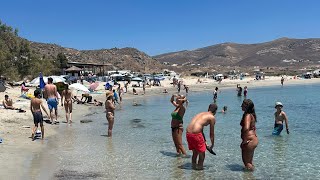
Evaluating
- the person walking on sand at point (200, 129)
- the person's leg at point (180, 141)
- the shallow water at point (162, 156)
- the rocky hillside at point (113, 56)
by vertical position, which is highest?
the rocky hillside at point (113, 56)

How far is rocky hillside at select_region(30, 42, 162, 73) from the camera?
9066 cm

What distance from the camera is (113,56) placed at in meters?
109

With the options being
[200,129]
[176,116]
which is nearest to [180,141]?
[176,116]

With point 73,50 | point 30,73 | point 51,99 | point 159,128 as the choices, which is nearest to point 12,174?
point 51,99

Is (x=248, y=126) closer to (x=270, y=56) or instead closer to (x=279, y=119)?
(x=279, y=119)

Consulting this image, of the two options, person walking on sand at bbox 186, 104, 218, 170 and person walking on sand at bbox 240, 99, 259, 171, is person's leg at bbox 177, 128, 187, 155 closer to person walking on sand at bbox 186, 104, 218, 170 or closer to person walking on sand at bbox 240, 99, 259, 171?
person walking on sand at bbox 186, 104, 218, 170

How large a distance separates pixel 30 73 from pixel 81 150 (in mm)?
29884

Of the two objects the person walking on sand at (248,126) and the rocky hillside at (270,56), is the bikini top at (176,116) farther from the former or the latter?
the rocky hillside at (270,56)

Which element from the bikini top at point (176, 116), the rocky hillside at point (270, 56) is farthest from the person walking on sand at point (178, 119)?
the rocky hillside at point (270, 56)

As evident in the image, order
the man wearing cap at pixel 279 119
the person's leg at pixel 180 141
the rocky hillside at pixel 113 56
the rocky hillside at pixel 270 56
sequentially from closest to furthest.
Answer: the person's leg at pixel 180 141, the man wearing cap at pixel 279 119, the rocky hillside at pixel 113 56, the rocky hillside at pixel 270 56

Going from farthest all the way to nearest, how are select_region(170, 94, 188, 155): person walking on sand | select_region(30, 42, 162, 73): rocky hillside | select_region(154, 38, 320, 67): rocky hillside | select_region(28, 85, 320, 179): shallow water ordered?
select_region(154, 38, 320, 67): rocky hillside → select_region(30, 42, 162, 73): rocky hillside → select_region(170, 94, 188, 155): person walking on sand → select_region(28, 85, 320, 179): shallow water

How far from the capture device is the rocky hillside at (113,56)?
90.7m

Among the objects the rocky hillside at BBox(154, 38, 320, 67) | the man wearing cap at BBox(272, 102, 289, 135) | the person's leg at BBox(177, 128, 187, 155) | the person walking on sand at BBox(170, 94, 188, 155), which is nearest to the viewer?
the person walking on sand at BBox(170, 94, 188, 155)

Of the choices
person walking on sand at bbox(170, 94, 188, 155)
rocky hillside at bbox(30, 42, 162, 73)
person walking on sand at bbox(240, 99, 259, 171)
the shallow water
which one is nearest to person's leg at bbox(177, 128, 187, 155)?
person walking on sand at bbox(170, 94, 188, 155)
